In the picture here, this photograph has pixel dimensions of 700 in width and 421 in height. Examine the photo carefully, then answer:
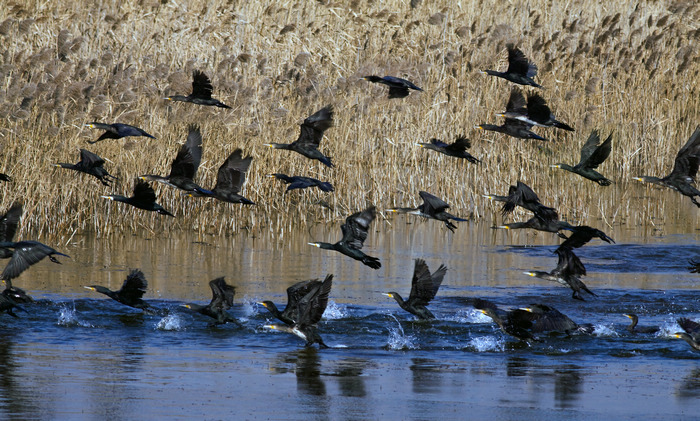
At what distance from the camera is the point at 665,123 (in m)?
16.0

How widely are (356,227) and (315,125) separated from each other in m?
1.20

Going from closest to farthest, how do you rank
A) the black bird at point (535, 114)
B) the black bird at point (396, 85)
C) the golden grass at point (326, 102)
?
the black bird at point (396, 85)
the black bird at point (535, 114)
the golden grass at point (326, 102)

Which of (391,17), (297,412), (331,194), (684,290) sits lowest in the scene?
(297,412)

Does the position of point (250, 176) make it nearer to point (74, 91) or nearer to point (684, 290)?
point (74, 91)

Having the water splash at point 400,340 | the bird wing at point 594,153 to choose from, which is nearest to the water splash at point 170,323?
the water splash at point 400,340

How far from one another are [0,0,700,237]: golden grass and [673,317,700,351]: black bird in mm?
6299

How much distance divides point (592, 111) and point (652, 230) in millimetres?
2348

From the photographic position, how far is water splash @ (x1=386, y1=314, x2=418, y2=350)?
8133mm

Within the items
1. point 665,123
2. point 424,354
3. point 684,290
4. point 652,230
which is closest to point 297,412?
point 424,354

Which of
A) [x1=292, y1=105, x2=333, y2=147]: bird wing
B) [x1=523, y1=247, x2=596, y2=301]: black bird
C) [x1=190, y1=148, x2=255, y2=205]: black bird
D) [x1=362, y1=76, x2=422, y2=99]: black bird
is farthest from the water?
[x1=362, y1=76, x2=422, y2=99]: black bird

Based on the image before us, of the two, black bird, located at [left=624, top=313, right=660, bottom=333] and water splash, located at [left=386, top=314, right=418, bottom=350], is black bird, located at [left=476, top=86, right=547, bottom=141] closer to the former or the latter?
black bird, located at [left=624, top=313, right=660, bottom=333]

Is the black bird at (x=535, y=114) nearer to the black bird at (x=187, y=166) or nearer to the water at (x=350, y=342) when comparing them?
the water at (x=350, y=342)

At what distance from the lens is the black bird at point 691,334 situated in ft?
25.0

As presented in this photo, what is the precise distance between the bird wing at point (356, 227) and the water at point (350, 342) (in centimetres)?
67
